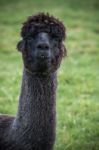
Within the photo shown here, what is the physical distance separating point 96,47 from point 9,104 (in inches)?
183

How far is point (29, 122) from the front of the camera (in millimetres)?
5344

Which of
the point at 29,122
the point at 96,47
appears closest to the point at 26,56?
the point at 29,122

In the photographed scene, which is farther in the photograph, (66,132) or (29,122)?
(66,132)

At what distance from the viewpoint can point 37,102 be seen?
5.34 meters

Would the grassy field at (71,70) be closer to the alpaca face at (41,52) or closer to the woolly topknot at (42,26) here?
the alpaca face at (41,52)

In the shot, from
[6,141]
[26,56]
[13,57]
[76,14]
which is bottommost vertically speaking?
[6,141]

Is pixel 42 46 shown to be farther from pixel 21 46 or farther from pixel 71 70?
pixel 71 70

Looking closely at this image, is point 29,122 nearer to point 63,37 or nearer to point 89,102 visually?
point 63,37

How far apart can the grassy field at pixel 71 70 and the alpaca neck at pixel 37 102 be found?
55.9 inches

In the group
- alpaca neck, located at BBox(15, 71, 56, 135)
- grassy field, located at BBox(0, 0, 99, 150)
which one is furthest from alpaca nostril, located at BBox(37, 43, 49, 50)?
grassy field, located at BBox(0, 0, 99, 150)

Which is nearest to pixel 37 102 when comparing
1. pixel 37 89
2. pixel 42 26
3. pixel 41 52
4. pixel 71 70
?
pixel 37 89

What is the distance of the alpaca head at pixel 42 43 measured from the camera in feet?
16.9

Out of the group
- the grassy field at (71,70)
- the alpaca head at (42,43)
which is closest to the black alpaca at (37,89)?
the alpaca head at (42,43)

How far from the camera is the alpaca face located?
16.8 ft
